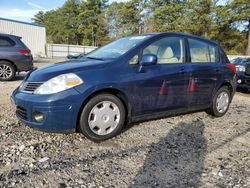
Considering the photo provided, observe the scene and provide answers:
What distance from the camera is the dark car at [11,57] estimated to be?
9883 millimetres

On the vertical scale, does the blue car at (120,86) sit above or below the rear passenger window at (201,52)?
below

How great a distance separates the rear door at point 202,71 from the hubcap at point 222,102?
1.12ft

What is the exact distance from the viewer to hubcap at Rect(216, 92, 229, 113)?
598 cm

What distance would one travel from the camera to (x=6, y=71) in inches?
394

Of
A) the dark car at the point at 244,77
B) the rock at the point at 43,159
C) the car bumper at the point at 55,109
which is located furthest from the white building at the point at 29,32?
the rock at the point at 43,159

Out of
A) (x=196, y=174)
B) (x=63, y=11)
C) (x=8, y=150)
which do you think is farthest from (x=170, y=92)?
(x=63, y=11)

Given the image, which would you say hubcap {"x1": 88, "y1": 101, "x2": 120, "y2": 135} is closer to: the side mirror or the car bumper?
the car bumper

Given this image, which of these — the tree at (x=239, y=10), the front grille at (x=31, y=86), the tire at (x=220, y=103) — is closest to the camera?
the front grille at (x=31, y=86)

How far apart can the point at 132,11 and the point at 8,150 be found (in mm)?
53775

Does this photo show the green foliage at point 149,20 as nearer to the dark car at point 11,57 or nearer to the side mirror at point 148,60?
the dark car at point 11,57

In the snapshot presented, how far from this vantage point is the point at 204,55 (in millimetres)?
5680

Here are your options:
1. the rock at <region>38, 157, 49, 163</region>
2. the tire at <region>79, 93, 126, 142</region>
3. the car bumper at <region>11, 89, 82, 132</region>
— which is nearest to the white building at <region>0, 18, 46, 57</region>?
the car bumper at <region>11, 89, 82, 132</region>

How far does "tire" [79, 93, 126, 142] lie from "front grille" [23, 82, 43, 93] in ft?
2.39

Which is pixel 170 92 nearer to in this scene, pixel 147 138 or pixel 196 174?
pixel 147 138
